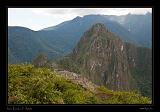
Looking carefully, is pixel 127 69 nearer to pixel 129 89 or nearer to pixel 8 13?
pixel 129 89

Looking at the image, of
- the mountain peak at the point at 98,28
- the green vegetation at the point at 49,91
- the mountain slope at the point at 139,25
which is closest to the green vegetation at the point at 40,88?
the green vegetation at the point at 49,91

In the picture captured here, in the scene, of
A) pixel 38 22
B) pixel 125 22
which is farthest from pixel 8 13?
pixel 125 22

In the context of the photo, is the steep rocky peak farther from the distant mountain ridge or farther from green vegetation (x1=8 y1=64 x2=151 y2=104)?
green vegetation (x1=8 y1=64 x2=151 y2=104)

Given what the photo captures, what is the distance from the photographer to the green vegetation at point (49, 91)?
569 inches

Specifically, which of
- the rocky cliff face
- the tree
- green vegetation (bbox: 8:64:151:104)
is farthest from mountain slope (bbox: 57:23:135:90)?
the tree

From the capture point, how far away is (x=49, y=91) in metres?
14.5

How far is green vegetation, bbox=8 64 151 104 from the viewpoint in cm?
1445

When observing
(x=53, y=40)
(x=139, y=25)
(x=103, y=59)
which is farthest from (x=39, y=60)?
(x=139, y=25)

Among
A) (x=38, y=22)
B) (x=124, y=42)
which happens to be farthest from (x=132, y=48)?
(x=38, y=22)

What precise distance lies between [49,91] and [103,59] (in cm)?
67

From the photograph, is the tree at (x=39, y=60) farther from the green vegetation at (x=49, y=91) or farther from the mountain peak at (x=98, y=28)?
the mountain peak at (x=98, y=28)
